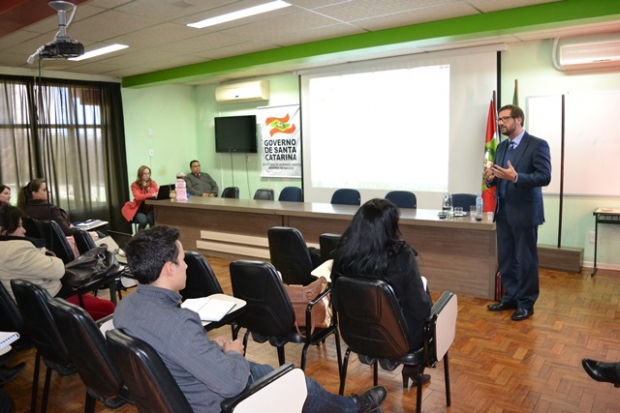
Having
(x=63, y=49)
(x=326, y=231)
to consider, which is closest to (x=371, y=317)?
(x=326, y=231)

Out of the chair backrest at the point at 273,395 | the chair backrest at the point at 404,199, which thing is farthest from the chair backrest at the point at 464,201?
the chair backrest at the point at 273,395

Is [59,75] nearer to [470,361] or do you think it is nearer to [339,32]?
[339,32]

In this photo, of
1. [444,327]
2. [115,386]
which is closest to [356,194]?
[444,327]

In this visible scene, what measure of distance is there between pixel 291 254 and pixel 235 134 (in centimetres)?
527

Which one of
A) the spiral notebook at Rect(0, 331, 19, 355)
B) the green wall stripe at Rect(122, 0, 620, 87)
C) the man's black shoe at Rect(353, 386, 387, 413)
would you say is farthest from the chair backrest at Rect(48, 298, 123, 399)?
the green wall stripe at Rect(122, 0, 620, 87)

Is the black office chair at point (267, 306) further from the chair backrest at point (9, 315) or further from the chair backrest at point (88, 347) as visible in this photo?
the chair backrest at point (9, 315)

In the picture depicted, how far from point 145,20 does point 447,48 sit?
355cm

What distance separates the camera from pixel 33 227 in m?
4.29

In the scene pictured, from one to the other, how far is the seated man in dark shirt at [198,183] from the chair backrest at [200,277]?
5.33 meters

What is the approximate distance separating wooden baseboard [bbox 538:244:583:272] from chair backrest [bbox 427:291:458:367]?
3.34m

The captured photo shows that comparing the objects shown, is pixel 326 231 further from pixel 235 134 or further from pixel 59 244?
pixel 235 134

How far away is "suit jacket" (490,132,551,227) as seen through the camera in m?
3.58

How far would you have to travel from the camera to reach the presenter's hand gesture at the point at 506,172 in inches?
140

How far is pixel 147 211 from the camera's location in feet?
22.7
